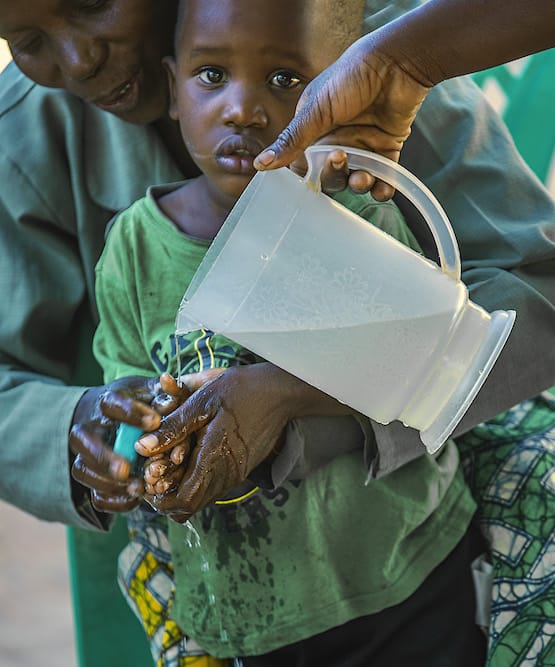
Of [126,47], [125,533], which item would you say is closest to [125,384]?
[126,47]

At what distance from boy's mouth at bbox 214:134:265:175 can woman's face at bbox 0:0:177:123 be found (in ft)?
0.79

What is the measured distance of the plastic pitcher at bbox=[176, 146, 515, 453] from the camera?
1.05 metres

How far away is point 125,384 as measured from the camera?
1.25 m

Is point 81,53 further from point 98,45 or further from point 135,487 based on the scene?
point 135,487

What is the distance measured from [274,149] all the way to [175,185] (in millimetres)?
573

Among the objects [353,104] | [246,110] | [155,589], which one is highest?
[353,104]

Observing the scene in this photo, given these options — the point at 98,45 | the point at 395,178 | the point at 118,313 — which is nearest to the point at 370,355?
the point at 395,178

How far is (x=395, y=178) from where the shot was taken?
102 centimetres

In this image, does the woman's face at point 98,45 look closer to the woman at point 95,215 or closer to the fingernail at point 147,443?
the woman at point 95,215

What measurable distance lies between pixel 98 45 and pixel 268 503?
0.65m

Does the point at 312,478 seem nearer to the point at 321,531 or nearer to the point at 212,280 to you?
the point at 321,531

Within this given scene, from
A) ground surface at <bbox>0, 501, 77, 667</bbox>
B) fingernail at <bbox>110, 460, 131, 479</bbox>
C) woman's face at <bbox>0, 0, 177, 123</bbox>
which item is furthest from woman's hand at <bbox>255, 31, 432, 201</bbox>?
ground surface at <bbox>0, 501, 77, 667</bbox>

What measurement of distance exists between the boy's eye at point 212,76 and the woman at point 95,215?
159mm

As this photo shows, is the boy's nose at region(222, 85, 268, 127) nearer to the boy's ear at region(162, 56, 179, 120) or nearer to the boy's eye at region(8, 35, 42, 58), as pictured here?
the boy's ear at region(162, 56, 179, 120)
